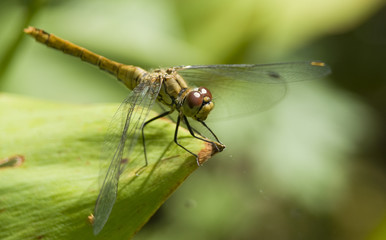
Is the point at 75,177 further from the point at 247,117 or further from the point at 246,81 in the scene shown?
the point at 247,117

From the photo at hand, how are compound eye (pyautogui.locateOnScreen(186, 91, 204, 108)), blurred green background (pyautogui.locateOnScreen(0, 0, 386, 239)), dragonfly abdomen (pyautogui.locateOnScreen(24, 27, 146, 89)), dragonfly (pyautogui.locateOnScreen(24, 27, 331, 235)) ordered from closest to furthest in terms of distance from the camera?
dragonfly (pyautogui.locateOnScreen(24, 27, 331, 235)), compound eye (pyautogui.locateOnScreen(186, 91, 204, 108)), dragonfly abdomen (pyautogui.locateOnScreen(24, 27, 146, 89)), blurred green background (pyautogui.locateOnScreen(0, 0, 386, 239))

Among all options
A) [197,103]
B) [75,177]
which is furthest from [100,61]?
[75,177]

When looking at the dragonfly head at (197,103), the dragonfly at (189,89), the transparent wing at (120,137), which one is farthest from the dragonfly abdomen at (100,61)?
the dragonfly head at (197,103)

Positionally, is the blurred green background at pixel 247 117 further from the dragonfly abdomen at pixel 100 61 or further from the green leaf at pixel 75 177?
the green leaf at pixel 75 177

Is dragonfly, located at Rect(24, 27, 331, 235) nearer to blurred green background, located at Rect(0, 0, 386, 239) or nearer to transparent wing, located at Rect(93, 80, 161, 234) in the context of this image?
transparent wing, located at Rect(93, 80, 161, 234)

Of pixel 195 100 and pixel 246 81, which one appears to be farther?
pixel 246 81

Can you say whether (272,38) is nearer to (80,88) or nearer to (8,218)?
(80,88)

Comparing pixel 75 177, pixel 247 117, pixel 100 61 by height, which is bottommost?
pixel 247 117

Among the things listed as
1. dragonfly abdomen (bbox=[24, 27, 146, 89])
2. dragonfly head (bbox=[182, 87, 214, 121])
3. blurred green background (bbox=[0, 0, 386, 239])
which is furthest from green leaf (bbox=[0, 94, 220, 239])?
blurred green background (bbox=[0, 0, 386, 239])
